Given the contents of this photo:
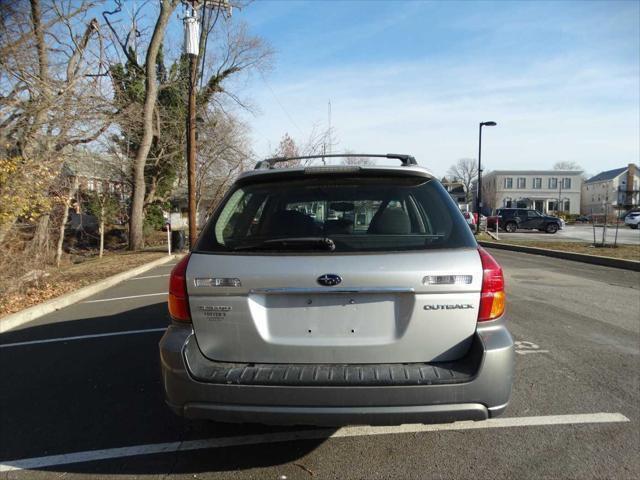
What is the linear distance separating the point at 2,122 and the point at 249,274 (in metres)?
11.6

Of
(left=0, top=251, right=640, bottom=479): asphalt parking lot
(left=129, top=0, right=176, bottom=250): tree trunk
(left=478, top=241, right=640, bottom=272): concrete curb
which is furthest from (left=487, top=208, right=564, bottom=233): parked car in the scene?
(left=0, top=251, right=640, bottom=479): asphalt parking lot

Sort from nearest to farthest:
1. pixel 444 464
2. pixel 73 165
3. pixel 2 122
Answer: pixel 444 464 < pixel 2 122 < pixel 73 165

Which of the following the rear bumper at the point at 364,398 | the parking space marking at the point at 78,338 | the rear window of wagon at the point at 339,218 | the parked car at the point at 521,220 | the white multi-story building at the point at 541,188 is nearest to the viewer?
the rear bumper at the point at 364,398

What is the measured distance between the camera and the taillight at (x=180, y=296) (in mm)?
2639

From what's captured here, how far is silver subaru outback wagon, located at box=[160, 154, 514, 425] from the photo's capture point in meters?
2.41

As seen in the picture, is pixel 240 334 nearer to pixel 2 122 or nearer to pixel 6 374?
pixel 6 374

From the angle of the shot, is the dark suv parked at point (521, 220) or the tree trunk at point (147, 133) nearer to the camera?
the tree trunk at point (147, 133)

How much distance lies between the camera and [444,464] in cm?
291

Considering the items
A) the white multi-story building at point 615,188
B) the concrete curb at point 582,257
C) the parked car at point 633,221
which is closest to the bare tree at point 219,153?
the concrete curb at point 582,257

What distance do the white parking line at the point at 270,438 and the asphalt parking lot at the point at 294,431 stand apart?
0.03 feet

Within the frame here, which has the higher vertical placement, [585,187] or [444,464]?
[585,187]

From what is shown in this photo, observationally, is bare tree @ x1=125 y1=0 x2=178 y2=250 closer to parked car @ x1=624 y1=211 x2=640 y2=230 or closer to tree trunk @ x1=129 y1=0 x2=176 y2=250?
tree trunk @ x1=129 y1=0 x2=176 y2=250

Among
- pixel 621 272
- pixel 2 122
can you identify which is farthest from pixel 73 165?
pixel 621 272

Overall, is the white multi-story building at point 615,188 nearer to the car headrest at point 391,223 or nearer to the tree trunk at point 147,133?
the tree trunk at point 147,133
